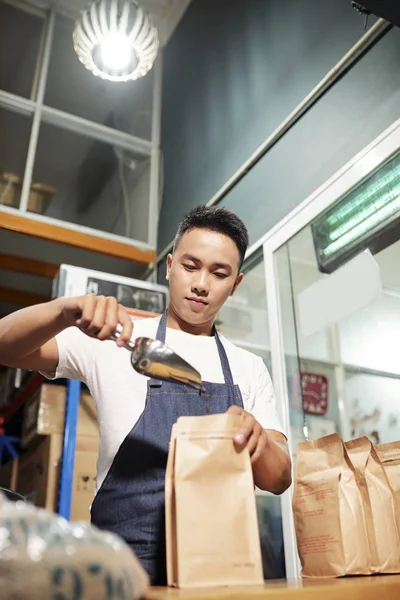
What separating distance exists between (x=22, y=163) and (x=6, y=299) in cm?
109

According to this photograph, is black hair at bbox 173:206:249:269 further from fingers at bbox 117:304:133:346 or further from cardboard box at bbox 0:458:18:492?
cardboard box at bbox 0:458:18:492

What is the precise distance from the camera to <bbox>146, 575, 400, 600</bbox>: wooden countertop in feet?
1.86

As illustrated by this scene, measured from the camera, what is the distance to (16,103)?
362 centimetres

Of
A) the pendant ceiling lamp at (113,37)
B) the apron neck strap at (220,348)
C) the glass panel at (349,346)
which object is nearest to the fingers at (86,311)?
the apron neck strap at (220,348)

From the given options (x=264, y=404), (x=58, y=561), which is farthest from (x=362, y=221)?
(x=58, y=561)

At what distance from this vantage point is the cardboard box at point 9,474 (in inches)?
132

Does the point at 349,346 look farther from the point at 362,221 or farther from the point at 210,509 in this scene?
the point at 210,509

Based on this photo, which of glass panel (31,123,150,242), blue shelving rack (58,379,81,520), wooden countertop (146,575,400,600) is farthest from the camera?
glass panel (31,123,150,242)

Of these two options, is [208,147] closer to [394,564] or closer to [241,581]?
[394,564]

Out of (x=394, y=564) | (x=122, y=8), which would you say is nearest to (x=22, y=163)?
(x=122, y=8)

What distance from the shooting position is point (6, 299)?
4227 millimetres

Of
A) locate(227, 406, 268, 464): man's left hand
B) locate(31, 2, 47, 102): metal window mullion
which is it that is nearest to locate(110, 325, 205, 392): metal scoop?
locate(227, 406, 268, 464): man's left hand

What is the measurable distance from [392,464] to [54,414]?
2064mm

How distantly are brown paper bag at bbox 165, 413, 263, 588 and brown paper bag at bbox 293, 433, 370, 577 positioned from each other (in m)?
0.39
